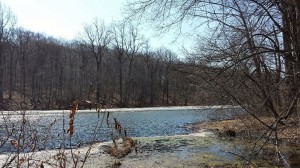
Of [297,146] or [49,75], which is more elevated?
[49,75]

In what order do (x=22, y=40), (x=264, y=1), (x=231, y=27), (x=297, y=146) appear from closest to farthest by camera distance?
1. (x=264, y=1)
2. (x=231, y=27)
3. (x=297, y=146)
4. (x=22, y=40)

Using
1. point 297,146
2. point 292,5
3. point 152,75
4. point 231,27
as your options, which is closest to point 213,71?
point 231,27

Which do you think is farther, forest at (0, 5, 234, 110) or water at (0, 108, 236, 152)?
forest at (0, 5, 234, 110)

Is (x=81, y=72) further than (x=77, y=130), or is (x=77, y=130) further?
(x=81, y=72)

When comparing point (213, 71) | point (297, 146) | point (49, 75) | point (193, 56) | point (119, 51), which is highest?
point (119, 51)

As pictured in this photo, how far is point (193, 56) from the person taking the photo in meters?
7.90

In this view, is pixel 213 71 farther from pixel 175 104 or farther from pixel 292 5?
pixel 175 104

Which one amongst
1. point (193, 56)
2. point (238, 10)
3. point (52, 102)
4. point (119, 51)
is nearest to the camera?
point (238, 10)

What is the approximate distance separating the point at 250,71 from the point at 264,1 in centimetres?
311

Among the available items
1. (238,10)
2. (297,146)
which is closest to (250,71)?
(238,10)

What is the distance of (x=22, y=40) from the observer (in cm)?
6091

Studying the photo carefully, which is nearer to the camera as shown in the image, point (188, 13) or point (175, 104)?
Answer: point (188, 13)

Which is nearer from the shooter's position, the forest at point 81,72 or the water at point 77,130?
the water at point 77,130

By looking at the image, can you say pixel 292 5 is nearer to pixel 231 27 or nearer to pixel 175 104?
pixel 231 27
